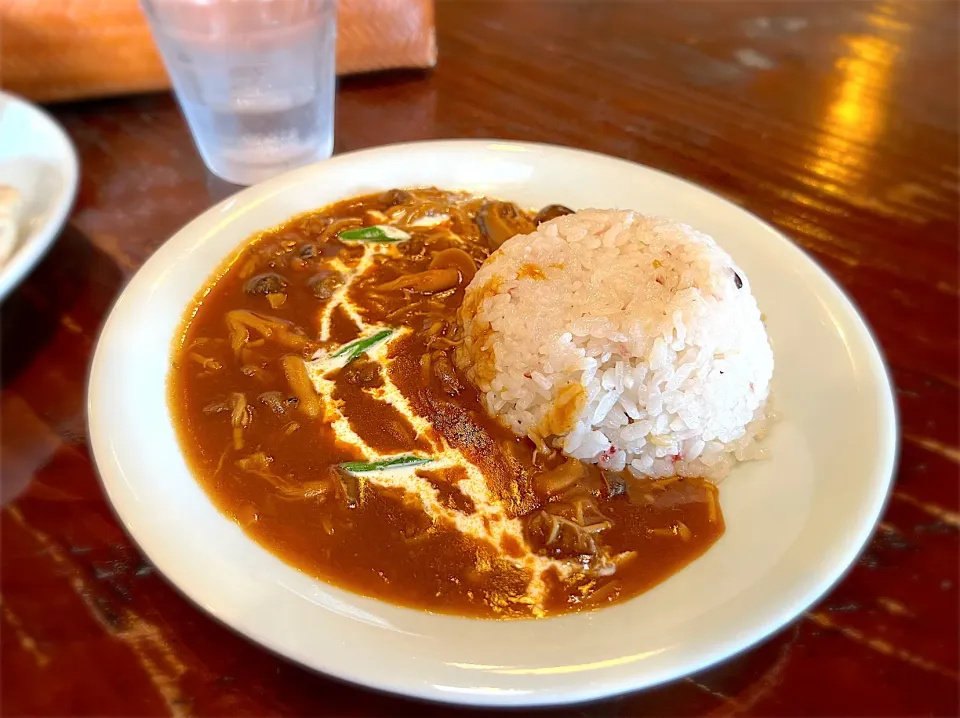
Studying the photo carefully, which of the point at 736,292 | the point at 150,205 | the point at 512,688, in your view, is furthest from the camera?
the point at 150,205

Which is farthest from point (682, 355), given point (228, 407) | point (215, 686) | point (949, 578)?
point (215, 686)

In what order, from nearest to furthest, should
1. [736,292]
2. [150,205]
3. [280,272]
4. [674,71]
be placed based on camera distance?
[736,292]
[280,272]
[150,205]
[674,71]

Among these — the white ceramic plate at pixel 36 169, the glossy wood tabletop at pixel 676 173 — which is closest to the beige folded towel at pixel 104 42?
the glossy wood tabletop at pixel 676 173

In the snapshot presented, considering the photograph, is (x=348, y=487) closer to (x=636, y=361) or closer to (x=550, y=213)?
(x=636, y=361)

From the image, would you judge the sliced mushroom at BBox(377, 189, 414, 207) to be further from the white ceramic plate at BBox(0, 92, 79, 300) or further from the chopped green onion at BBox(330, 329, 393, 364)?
the white ceramic plate at BBox(0, 92, 79, 300)

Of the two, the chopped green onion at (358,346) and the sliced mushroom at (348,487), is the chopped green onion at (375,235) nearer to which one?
the chopped green onion at (358,346)

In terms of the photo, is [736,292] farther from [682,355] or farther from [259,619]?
[259,619]

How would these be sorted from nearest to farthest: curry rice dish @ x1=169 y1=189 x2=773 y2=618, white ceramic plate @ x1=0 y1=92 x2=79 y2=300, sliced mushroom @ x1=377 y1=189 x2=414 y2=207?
curry rice dish @ x1=169 y1=189 x2=773 y2=618
white ceramic plate @ x1=0 y1=92 x2=79 y2=300
sliced mushroom @ x1=377 y1=189 x2=414 y2=207

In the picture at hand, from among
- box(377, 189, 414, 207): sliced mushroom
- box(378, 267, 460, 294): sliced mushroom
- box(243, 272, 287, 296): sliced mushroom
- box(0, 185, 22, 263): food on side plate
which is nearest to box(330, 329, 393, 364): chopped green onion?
box(378, 267, 460, 294): sliced mushroom
